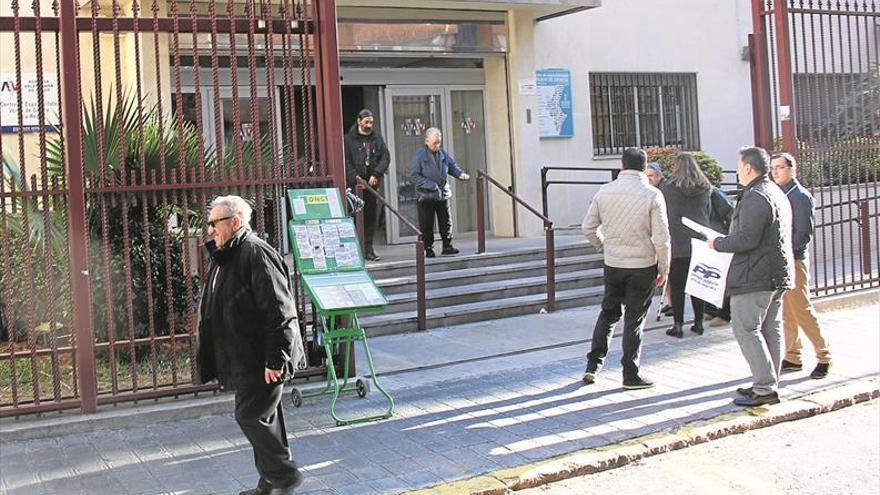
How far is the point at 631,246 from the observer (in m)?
6.98

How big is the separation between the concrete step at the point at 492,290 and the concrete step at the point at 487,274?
6 centimetres

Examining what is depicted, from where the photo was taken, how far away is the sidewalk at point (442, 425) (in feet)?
18.1

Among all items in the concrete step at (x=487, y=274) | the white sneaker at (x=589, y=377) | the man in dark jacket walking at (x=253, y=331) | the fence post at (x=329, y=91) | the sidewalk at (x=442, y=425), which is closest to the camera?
the man in dark jacket walking at (x=253, y=331)

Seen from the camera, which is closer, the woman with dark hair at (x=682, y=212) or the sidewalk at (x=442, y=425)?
the sidewalk at (x=442, y=425)

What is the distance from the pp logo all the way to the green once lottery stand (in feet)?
7.91

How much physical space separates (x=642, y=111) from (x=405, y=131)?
13.8 ft

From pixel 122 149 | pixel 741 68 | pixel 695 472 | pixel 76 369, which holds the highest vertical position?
pixel 741 68

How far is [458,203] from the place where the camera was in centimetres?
1455

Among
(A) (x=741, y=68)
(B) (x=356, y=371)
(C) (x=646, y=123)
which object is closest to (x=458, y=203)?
(C) (x=646, y=123)

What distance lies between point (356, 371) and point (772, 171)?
3.88 metres

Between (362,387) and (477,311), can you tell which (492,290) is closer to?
(477,311)

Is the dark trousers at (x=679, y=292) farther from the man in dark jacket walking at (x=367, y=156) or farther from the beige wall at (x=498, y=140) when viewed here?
the beige wall at (x=498, y=140)

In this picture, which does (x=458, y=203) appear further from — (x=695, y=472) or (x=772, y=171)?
(x=695, y=472)

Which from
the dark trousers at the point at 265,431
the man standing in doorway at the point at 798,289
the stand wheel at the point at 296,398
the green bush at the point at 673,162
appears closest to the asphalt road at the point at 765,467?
the man standing in doorway at the point at 798,289
